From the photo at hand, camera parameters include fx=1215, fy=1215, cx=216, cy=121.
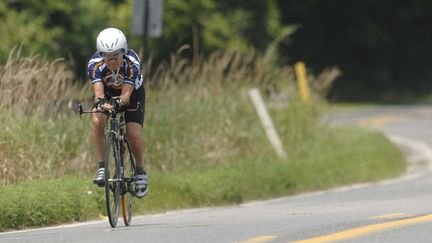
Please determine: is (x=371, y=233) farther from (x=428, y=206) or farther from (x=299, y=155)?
(x=299, y=155)

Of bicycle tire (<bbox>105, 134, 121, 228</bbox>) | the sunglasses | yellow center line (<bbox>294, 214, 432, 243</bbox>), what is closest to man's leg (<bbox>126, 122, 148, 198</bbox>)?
bicycle tire (<bbox>105, 134, 121, 228</bbox>)

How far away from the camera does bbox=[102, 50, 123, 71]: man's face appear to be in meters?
11.1

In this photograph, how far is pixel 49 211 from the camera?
1209 cm

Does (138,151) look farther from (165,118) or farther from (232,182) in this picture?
(165,118)

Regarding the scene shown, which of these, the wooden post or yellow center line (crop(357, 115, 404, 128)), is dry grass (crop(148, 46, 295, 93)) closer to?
the wooden post

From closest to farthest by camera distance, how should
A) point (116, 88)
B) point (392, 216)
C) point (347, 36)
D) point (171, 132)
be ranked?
1. point (392, 216)
2. point (116, 88)
3. point (171, 132)
4. point (347, 36)

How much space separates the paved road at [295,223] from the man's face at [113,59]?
148 cm

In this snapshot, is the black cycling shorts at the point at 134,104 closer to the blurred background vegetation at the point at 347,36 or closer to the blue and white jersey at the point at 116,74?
the blue and white jersey at the point at 116,74

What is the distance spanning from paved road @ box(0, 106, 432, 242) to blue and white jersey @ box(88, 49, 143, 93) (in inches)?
53.2

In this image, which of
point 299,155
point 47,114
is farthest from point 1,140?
point 299,155

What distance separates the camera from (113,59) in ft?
36.5

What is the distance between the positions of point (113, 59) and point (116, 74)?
19cm

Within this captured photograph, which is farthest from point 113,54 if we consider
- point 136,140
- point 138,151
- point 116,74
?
point 138,151

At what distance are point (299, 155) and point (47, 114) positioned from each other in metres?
5.76
